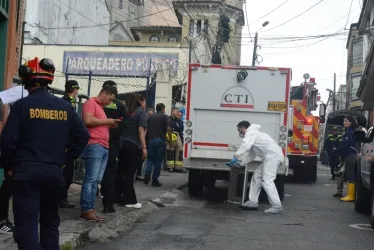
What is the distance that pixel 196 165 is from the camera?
11859 millimetres

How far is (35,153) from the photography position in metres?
4.58

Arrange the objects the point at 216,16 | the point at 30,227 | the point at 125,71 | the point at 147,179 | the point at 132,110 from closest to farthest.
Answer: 1. the point at 30,227
2. the point at 132,110
3. the point at 147,179
4. the point at 125,71
5. the point at 216,16

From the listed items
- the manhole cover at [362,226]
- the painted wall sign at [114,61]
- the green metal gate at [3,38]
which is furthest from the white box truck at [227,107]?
the painted wall sign at [114,61]

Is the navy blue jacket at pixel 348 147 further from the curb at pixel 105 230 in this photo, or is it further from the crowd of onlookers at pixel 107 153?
the crowd of onlookers at pixel 107 153

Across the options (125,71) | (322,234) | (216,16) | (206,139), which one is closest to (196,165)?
(206,139)

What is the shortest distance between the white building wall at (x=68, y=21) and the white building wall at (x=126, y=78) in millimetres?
1442

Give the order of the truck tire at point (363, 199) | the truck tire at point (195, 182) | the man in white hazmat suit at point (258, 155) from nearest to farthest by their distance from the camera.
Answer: the man in white hazmat suit at point (258, 155) < the truck tire at point (363, 199) < the truck tire at point (195, 182)

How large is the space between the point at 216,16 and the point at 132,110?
36.9m

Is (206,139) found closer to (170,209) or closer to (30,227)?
(170,209)

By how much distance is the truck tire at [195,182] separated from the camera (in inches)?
479

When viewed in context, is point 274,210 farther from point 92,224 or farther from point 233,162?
point 92,224

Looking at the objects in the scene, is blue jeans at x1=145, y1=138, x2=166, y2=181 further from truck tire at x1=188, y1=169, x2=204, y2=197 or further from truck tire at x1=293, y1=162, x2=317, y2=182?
truck tire at x1=293, y1=162, x2=317, y2=182

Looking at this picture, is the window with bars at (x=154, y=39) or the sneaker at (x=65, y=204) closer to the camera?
the sneaker at (x=65, y=204)

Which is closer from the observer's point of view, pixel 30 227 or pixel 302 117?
pixel 30 227
